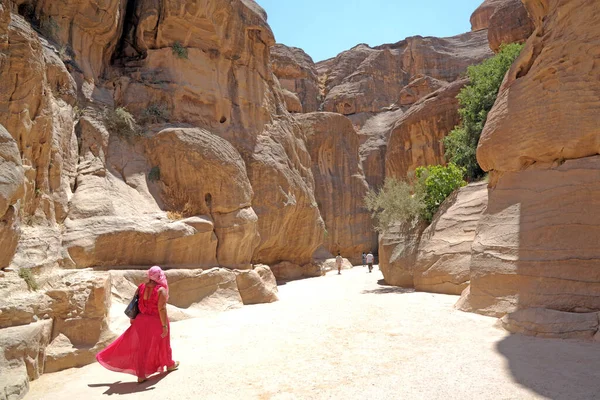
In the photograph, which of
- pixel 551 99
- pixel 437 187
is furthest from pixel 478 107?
pixel 551 99

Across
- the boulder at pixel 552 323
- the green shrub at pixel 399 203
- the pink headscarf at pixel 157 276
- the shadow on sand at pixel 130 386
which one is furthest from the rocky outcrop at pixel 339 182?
the shadow on sand at pixel 130 386

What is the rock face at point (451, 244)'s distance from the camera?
10.3m

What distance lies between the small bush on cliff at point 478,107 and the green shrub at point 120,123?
1093 cm

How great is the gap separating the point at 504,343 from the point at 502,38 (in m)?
19.2

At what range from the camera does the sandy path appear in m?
4.27

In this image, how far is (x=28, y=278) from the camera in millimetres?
6035

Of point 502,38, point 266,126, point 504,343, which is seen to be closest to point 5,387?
point 504,343

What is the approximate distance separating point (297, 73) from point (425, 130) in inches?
705

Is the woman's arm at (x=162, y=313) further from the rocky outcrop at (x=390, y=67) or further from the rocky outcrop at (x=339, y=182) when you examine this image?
the rocky outcrop at (x=390, y=67)

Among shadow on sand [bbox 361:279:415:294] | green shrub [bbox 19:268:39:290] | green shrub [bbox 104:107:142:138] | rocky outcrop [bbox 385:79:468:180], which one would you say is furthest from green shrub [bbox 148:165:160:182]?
rocky outcrop [bbox 385:79:468:180]

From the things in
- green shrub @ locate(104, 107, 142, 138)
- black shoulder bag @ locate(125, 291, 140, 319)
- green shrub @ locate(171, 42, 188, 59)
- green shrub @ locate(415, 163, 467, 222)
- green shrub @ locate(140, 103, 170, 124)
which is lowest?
black shoulder bag @ locate(125, 291, 140, 319)

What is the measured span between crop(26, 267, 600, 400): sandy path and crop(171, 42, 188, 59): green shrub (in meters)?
11.0

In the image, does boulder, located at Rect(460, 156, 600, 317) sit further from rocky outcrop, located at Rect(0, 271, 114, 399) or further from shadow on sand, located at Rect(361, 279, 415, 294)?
rocky outcrop, located at Rect(0, 271, 114, 399)

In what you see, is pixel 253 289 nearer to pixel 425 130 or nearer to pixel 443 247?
pixel 443 247
